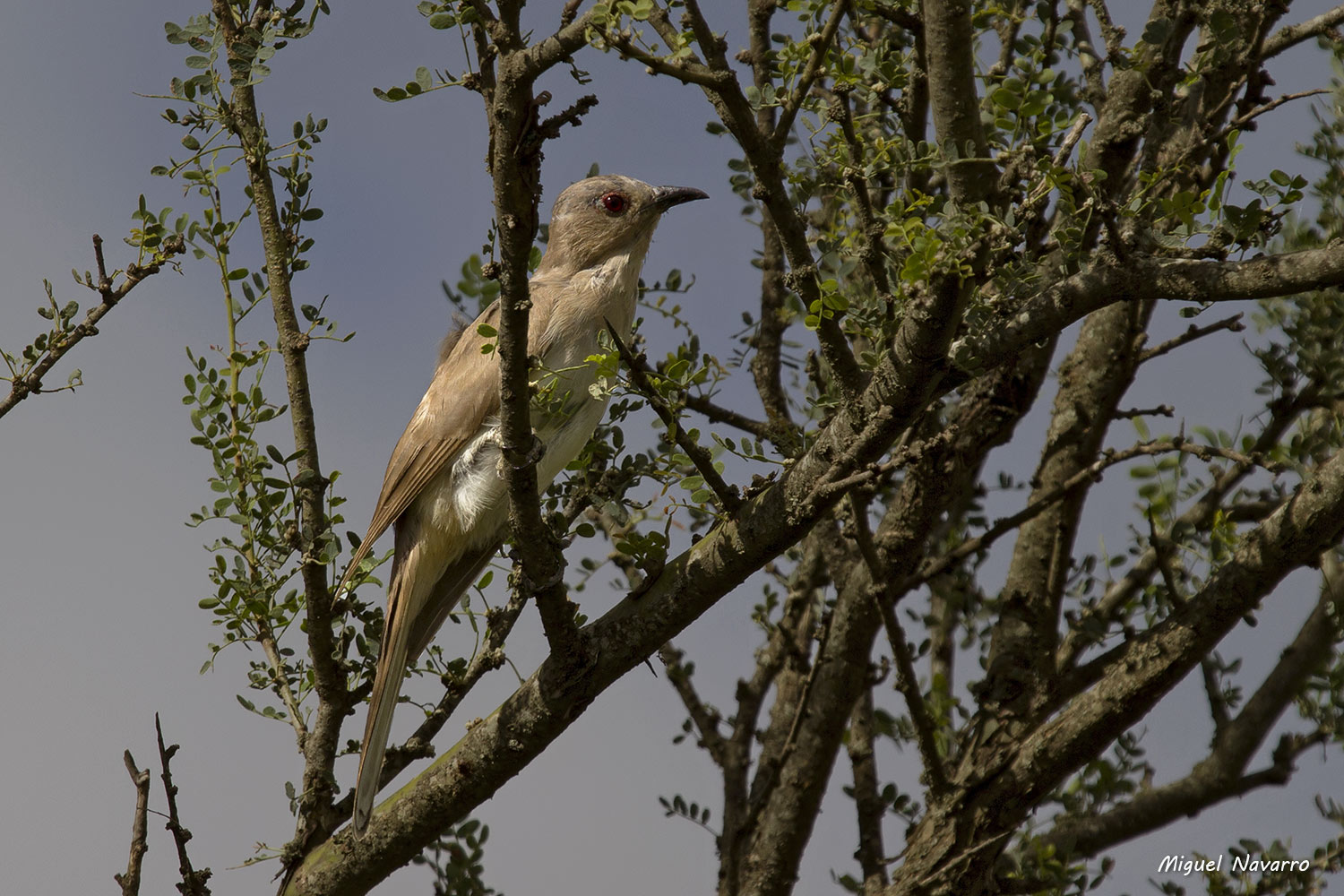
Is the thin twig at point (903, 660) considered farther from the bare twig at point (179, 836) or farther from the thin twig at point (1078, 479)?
the bare twig at point (179, 836)

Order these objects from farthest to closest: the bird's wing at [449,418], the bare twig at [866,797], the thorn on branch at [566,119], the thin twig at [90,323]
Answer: the bare twig at [866,797], the bird's wing at [449,418], the thin twig at [90,323], the thorn on branch at [566,119]

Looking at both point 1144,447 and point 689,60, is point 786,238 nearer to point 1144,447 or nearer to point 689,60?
point 689,60

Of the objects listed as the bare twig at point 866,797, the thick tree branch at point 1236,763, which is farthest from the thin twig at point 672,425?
the thick tree branch at point 1236,763

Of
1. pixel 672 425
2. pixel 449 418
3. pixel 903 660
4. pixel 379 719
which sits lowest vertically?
pixel 903 660

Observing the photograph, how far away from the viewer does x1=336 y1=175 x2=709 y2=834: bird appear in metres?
4.52

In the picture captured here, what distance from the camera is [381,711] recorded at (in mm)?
4395

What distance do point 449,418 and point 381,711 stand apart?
122 cm

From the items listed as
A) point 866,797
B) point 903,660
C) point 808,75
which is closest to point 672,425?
point 808,75

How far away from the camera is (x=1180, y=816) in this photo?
5.20 m

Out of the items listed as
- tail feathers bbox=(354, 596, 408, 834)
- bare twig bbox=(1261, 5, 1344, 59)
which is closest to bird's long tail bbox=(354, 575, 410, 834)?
tail feathers bbox=(354, 596, 408, 834)

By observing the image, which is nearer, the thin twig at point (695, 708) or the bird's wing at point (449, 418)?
the bird's wing at point (449, 418)

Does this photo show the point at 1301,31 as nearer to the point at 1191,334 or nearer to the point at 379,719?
the point at 1191,334

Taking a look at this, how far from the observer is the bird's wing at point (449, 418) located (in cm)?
488

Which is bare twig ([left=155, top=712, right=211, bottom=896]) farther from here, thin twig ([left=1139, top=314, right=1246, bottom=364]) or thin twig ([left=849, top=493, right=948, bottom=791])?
thin twig ([left=1139, top=314, right=1246, bottom=364])
